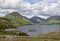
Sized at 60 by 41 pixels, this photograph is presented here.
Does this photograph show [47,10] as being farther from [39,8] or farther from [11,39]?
[11,39]

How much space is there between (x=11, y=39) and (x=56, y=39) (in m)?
6.09

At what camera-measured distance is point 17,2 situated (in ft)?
87.0

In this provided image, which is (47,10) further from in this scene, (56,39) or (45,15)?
(56,39)

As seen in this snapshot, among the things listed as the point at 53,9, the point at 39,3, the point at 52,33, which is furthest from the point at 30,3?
the point at 52,33

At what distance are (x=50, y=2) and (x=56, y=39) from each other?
552cm

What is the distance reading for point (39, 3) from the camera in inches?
1037

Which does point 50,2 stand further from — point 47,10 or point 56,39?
point 56,39

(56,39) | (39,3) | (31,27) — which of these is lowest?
(56,39)

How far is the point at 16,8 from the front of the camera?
86.2 ft

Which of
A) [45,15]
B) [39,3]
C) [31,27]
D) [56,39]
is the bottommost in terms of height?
[56,39]

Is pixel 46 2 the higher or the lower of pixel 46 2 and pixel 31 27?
the higher

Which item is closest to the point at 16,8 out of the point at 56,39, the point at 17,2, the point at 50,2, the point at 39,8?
the point at 17,2

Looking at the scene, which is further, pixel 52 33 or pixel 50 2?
pixel 50 2

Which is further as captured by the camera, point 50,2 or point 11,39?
point 50,2
